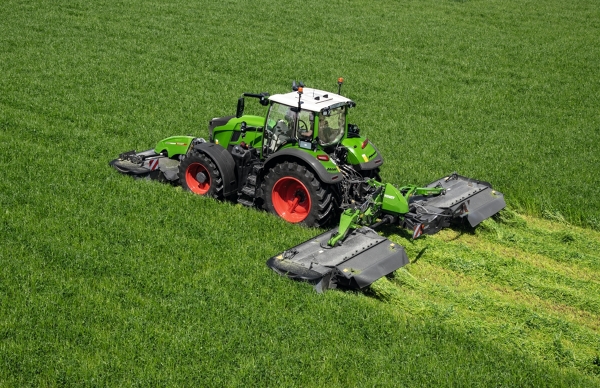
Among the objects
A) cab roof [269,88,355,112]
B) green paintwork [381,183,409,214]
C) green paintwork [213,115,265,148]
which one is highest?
cab roof [269,88,355,112]

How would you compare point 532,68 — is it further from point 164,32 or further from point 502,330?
point 502,330

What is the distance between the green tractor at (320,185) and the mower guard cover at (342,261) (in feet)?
0.05

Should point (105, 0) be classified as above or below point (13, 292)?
above

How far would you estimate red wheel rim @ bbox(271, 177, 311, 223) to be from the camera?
12539 millimetres

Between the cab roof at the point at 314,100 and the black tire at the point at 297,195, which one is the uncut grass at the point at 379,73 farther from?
the black tire at the point at 297,195

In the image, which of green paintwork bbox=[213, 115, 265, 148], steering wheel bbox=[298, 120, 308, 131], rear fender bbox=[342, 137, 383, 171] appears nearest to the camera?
steering wheel bbox=[298, 120, 308, 131]

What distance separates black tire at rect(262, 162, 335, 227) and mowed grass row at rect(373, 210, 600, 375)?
1500 millimetres

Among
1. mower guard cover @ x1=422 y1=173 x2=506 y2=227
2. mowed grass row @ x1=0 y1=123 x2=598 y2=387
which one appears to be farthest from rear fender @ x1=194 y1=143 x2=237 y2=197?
mower guard cover @ x1=422 y1=173 x2=506 y2=227

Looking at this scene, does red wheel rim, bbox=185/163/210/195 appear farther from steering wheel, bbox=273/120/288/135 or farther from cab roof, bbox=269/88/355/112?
cab roof, bbox=269/88/355/112

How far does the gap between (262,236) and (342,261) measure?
1859 mm

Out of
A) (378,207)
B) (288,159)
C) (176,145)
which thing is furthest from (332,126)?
(176,145)

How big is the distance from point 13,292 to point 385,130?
36.9ft

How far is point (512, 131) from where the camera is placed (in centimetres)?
1936

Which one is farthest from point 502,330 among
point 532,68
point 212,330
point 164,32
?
point 164,32
